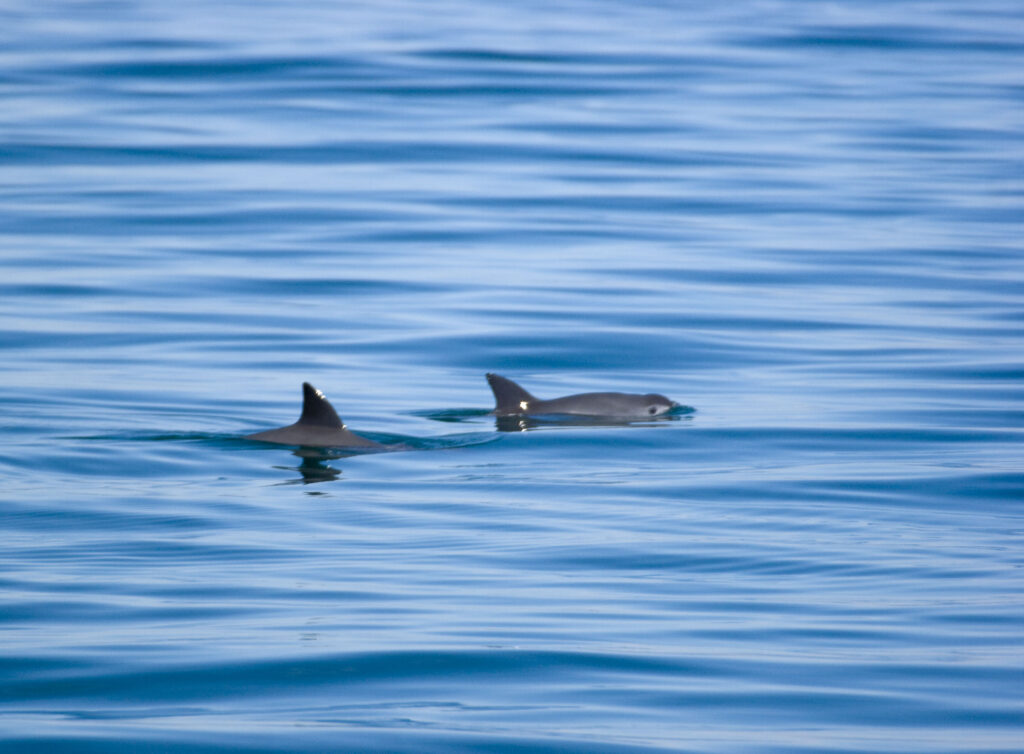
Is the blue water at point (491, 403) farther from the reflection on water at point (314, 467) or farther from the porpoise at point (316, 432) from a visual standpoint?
the porpoise at point (316, 432)

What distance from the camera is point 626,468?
13609mm

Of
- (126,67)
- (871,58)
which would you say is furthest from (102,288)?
(871,58)

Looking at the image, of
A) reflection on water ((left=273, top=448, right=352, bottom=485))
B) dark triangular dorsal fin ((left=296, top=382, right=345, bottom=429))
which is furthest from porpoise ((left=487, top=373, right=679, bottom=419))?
reflection on water ((left=273, top=448, right=352, bottom=485))

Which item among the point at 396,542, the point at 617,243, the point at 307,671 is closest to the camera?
the point at 307,671

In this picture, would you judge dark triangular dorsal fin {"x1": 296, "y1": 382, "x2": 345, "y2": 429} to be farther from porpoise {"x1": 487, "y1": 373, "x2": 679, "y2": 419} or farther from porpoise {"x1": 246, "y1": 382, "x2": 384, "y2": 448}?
porpoise {"x1": 487, "y1": 373, "x2": 679, "y2": 419}

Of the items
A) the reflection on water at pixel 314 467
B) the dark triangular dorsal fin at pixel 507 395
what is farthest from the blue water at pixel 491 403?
the dark triangular dorsal fin at pixel 507 395

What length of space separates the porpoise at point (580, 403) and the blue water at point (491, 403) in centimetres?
24

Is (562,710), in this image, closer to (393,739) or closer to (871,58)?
(393,739)

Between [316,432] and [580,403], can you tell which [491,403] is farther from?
[316,432]

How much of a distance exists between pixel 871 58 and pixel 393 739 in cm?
4026

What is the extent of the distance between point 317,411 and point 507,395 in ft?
7.74

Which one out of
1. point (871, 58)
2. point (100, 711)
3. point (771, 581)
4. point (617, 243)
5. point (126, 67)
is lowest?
point (100, 711)

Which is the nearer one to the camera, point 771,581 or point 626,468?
point 771,581

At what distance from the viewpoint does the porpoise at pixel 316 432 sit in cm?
1355
